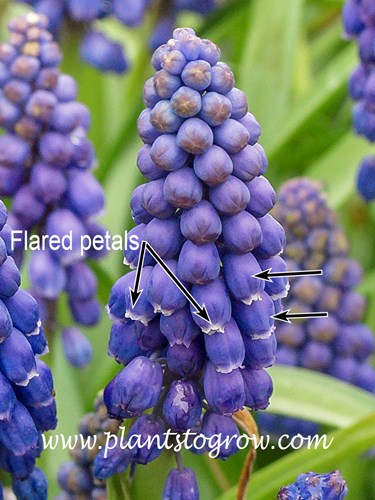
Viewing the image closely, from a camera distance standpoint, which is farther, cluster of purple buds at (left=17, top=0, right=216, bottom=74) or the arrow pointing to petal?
cluster of purple buds at (left=17, top=0, right=216, bottom=74)

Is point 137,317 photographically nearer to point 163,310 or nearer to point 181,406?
point 163,310

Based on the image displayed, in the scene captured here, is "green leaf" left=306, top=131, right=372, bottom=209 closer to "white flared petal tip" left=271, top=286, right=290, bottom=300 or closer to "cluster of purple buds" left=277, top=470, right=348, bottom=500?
"white flared petal tip" left=271, top=286, right=290, bottom=300

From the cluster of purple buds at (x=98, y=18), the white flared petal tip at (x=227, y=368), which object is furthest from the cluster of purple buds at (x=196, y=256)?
the cluster of purple buds at (x=98, y=18)

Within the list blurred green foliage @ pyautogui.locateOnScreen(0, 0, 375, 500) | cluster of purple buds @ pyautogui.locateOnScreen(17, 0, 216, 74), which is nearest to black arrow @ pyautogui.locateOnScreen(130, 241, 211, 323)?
blurred green foliage @ pyautogui.locateOnScreen(0, 0, 375, 500)

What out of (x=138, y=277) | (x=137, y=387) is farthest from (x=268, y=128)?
(x=137, y=387)

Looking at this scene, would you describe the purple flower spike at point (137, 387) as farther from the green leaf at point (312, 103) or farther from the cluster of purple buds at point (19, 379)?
the green leaf at point (312, 103)

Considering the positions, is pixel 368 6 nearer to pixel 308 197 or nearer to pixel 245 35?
pixel 308 197
